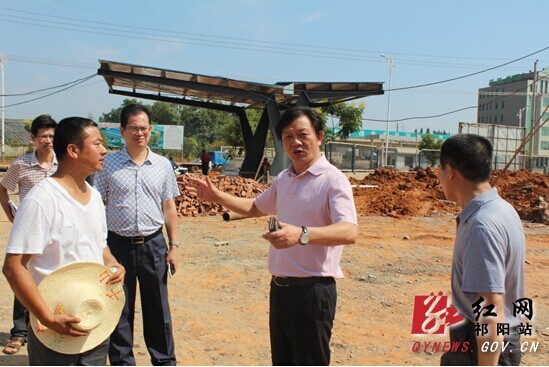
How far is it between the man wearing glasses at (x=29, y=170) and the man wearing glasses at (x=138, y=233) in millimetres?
740

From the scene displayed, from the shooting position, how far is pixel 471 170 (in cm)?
215

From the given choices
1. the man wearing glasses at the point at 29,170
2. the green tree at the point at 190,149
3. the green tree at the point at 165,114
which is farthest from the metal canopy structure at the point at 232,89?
the green tree at the point at 165,114

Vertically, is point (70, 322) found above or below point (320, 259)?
below

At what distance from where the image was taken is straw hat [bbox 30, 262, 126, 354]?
2195mm

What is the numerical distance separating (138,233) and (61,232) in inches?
51.0

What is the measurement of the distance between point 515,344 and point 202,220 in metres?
11.1

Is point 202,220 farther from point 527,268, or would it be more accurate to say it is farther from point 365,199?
point 527,268

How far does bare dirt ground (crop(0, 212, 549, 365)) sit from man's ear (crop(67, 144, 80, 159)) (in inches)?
95.1

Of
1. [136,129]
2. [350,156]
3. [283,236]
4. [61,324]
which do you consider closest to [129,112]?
[136,129]

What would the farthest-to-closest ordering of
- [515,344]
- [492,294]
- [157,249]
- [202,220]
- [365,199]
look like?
[365,199] < [202,220] < [157,249] < [515,344] < [492,294]

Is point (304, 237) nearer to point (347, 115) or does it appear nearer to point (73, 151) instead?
point (73, 151)

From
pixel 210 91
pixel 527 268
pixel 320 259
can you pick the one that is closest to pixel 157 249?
pixel 320 259

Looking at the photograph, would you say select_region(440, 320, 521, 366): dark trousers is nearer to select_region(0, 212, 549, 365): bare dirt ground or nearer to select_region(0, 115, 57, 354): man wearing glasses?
select_region(0, 212, 549, 365): bare dirt ground

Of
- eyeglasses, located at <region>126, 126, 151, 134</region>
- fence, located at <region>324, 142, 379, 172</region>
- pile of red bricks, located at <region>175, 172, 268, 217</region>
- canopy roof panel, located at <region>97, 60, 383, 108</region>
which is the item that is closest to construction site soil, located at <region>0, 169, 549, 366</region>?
pile of red bricks, located at <region>175, 172, 268, 217</region>
